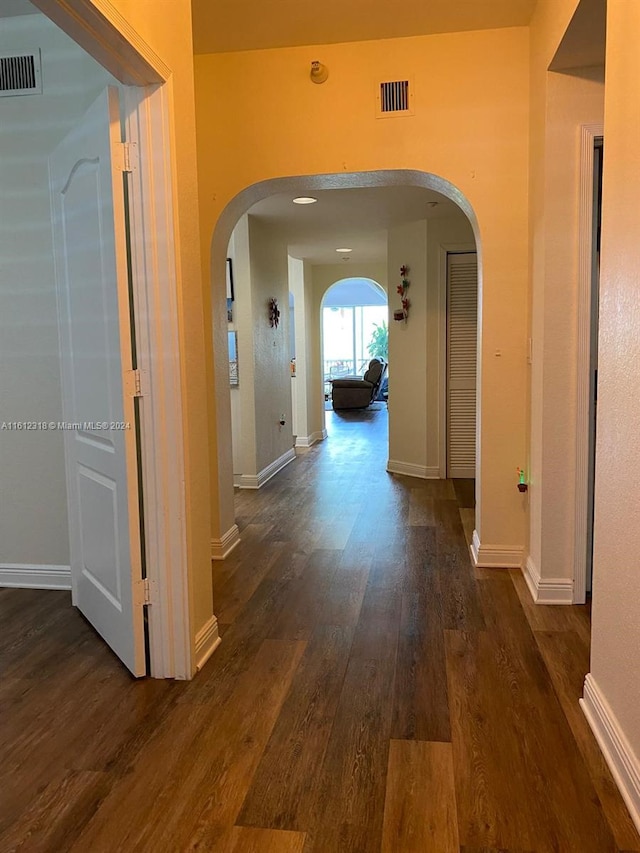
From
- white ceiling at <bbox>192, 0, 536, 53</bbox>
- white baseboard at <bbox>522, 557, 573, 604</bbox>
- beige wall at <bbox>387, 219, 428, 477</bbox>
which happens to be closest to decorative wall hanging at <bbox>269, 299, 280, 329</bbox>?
beige wall at <bbox>387, 219, 428, 477</bbox>

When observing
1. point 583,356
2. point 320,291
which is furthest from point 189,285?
point 320,291

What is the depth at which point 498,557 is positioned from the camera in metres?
3.31

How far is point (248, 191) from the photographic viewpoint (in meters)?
3.34

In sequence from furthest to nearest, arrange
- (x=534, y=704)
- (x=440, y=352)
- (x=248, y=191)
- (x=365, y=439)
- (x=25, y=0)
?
(x=365, y=439)
(x=440, y=352)
(x=248, y=191)
(x=25, y=0)
(x=534, y=704)

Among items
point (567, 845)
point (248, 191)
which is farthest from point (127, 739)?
point (248, 191)

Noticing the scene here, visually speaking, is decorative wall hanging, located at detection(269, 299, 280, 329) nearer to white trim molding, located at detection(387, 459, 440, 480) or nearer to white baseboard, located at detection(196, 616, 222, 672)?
white trim molding, located at detection(387, 459, 440, 480)

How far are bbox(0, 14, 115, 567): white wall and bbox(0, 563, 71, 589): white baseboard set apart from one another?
3cm

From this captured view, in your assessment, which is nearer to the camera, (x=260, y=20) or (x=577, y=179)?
(x=577, y=179)

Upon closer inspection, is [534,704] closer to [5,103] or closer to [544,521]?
[544,521]

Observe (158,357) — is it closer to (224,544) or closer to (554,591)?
(224,544)

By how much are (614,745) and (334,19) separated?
3.10 metres

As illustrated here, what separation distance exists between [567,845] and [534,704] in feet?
1.94

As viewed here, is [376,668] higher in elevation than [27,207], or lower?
lower

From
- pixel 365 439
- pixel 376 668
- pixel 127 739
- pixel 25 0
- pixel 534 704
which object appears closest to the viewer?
pixel 127 739
